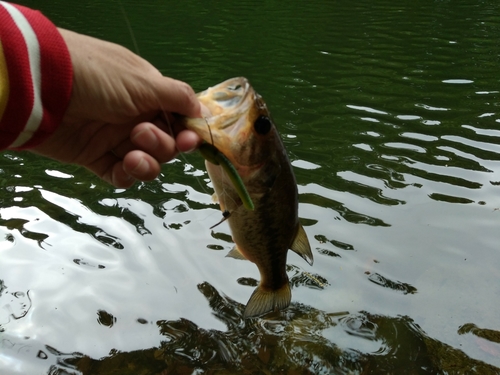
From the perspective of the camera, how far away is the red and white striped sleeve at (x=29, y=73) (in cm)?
221

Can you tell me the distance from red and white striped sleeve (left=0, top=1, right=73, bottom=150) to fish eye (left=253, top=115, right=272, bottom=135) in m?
0.92

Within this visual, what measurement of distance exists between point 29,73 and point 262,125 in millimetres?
1120

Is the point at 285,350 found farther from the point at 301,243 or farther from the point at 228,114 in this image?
the point at 228,114

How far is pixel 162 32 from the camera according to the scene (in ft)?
51.2

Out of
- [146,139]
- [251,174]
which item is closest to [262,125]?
[251,174]

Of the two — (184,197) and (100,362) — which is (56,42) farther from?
(184,197)

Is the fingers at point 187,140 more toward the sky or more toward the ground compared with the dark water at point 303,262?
more toward the sky

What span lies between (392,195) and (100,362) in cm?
389

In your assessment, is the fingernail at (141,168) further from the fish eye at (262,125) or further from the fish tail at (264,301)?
the fish tail at (264,301)

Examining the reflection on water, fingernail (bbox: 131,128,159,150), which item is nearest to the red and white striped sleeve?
fingernail (bbox: 131,128,159,150)

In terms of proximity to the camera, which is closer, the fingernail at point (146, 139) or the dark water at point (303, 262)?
the fingernail at point (146, 139)

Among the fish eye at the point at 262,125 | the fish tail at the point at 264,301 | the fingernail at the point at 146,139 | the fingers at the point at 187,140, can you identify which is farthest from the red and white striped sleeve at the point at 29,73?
the fish tail at the point at 264,301

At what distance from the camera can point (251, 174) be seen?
2684 millimetres

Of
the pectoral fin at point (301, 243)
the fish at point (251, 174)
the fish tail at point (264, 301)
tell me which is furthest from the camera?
the fish tail at point (264, 301)
